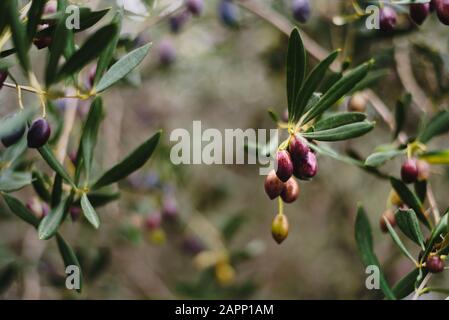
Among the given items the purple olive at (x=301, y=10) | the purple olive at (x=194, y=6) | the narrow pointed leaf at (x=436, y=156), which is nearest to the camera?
the narrow pointed leaf at (x=436, y=156)

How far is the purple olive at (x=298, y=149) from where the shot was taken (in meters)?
1.00

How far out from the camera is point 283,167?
98 centimetres

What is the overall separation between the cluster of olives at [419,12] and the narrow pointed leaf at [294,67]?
1.02ft

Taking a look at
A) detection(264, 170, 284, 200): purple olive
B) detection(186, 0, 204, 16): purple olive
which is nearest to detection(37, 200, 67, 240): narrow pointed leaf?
detection(264, 170, 284, 200): purple olive

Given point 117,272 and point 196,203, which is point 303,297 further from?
point 117,272

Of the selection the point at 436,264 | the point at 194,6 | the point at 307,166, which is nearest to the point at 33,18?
the point at 307,166

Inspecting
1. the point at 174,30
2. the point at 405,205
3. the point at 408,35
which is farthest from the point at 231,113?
the point at 405,205

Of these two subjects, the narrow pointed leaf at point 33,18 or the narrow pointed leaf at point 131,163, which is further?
the narrow pointed leaf at point 131,163

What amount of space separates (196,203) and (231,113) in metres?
0.90

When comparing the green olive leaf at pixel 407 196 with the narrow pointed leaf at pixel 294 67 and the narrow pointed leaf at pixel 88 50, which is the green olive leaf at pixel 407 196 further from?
the narrow pointed leaf at pixel 88 50

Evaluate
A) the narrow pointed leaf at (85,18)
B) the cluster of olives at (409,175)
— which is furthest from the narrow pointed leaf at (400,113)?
the narrow pointed leaf at (85,18)

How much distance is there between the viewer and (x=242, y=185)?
342 centimetres

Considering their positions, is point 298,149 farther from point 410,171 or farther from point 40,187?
point 40,187

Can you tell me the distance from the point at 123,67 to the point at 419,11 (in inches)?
24.2
